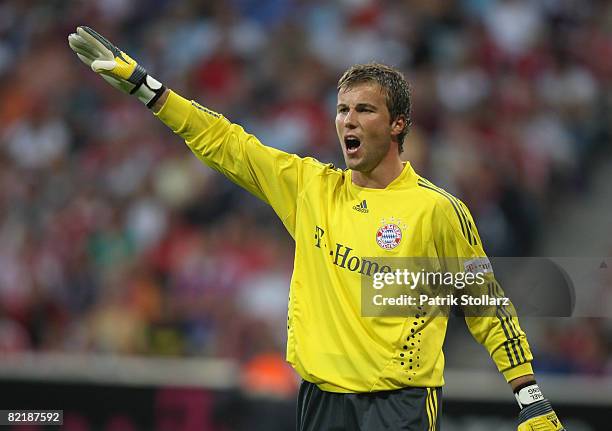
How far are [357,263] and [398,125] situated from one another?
694 millimetres

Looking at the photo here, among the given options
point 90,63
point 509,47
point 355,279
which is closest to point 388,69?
point 355,279

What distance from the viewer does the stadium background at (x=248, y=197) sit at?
9.07m

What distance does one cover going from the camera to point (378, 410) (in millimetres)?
5027

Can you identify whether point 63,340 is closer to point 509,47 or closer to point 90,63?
point 509,47

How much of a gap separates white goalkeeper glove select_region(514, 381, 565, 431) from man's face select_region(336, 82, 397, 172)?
1.24m

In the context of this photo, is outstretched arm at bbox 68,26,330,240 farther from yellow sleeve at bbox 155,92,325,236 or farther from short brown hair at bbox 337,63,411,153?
short brown hair at bbox 337,63,411,153

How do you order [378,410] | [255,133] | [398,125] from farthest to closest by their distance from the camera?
[255,133] → [398,125] → [378,410]

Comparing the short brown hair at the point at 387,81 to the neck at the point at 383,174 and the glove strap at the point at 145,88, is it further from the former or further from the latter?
the glove strap at the point at 145,88

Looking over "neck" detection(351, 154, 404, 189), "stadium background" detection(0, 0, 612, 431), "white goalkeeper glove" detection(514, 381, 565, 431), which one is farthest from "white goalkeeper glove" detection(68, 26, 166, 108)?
"stadium background" detection(0, 0, 612, 431)

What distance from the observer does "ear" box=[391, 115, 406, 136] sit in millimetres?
5314

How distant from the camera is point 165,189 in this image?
38.0 feet

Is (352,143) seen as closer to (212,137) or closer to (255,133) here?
(212,137)

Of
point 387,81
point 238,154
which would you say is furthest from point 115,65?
point 387,81

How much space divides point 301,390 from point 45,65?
922 centimetres
